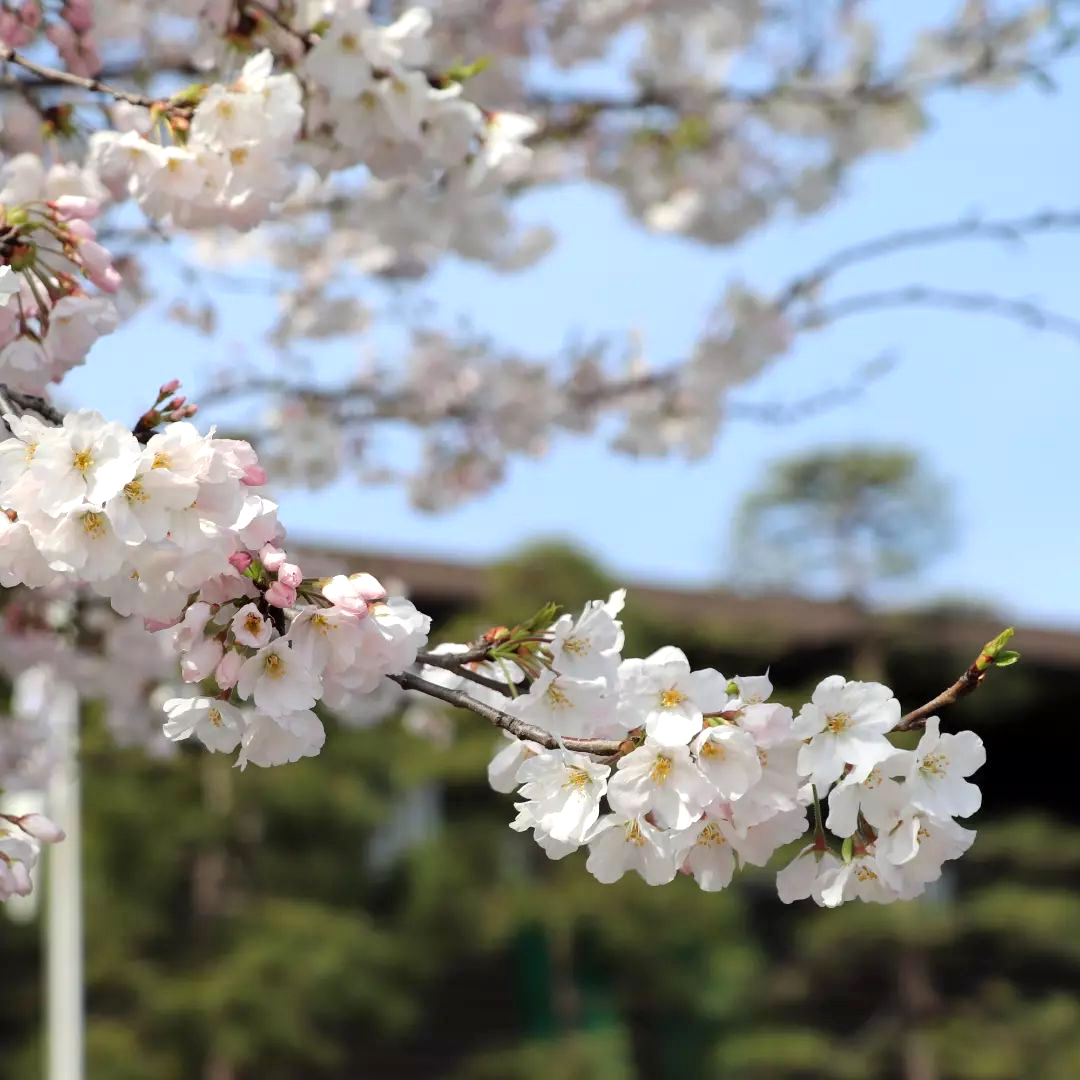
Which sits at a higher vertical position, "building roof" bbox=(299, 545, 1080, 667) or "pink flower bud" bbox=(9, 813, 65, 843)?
"building roof" bbox=(299, 545, 1080, 667)

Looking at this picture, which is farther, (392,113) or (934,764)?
(392,113)

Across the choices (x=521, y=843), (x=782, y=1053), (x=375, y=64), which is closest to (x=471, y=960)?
(x=521, y=843)

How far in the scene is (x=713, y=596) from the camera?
8.91 m

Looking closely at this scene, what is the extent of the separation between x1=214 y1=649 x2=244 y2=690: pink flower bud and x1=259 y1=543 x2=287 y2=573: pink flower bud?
8 centimetres

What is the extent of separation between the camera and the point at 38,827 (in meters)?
1.31

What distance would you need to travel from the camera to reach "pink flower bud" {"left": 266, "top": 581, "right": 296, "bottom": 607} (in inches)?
39.3

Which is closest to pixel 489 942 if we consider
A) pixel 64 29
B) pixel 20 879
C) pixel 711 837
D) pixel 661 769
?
pixel 64 29

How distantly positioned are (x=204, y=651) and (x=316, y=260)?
2.95 m

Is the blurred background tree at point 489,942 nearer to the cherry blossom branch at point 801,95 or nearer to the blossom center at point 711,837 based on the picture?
the cherry blossom branch at point 801,95

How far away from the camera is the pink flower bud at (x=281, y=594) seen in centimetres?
100

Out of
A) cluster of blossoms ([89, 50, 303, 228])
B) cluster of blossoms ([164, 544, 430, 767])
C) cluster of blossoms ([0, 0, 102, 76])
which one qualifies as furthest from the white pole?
cluster of blossoms ([164, 544, 430, 767])

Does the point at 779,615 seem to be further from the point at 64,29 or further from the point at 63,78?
the point at 63,78

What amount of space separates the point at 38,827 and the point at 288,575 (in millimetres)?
490

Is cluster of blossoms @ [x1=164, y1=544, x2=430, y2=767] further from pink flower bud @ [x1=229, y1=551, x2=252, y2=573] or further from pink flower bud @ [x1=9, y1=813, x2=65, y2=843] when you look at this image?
pink flower bud @ [x1=9, y1=813, x2=65, y2=843]
